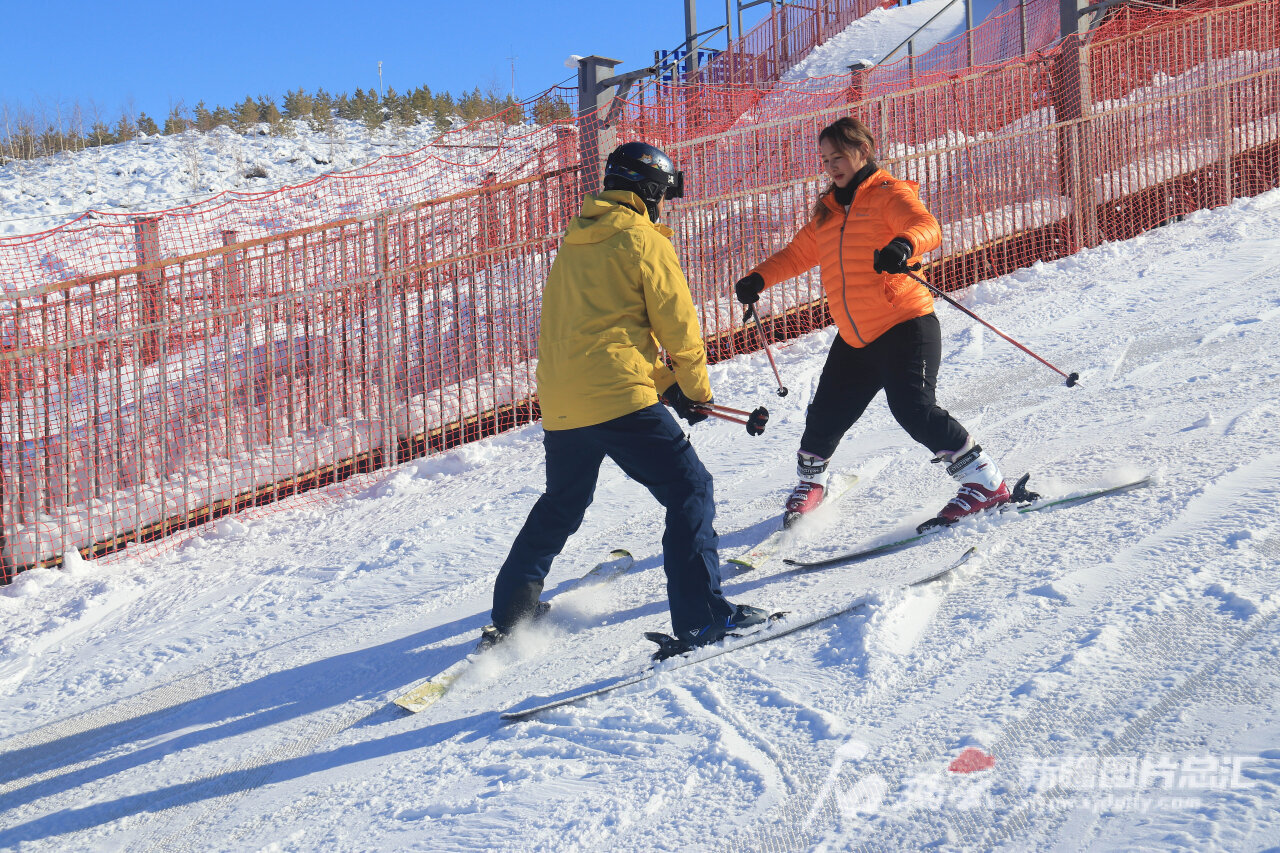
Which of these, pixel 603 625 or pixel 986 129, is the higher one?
pixel 986 129

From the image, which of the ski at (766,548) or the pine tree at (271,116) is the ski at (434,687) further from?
the pine tree at (271,116)

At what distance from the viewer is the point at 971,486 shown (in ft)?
13.1

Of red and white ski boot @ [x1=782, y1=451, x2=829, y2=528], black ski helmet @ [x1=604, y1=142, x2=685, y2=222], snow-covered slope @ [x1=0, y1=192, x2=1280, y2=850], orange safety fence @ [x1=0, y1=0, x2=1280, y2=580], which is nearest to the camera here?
snow-covered slope @ [x1=0, y1=192, x2=1280, y2=850]

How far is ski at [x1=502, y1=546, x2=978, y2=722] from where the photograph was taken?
301 cm

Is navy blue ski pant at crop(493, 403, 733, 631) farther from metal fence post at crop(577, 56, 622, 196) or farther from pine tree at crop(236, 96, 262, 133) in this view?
pine tree at crop(236, 96, 262, 133)

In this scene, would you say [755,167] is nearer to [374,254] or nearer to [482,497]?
[374,254]

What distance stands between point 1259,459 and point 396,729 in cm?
358

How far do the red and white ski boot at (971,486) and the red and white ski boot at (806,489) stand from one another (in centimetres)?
53

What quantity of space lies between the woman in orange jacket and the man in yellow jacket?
956mm

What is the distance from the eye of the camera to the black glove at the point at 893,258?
349 cm

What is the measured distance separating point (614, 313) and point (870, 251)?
4.32 feet

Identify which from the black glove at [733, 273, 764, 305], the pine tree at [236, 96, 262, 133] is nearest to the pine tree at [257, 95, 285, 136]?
the pine tree at [236, 96, 262, 133]

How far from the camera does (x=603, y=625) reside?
12.1 ft

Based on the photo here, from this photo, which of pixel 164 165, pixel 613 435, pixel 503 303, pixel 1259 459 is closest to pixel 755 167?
pixel 503 303
